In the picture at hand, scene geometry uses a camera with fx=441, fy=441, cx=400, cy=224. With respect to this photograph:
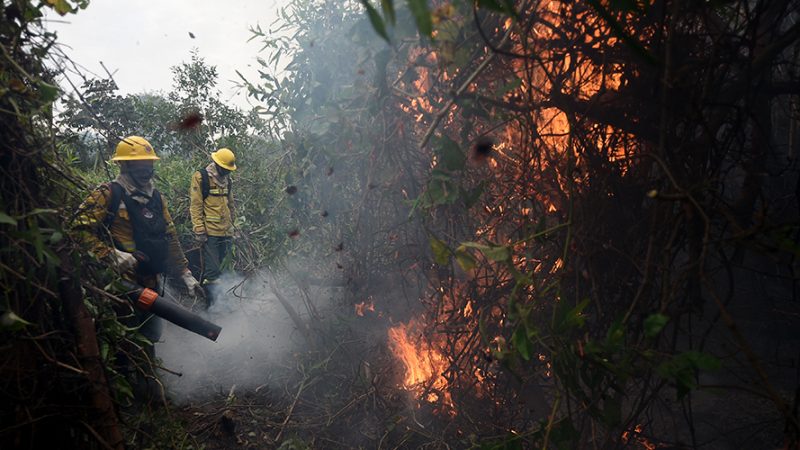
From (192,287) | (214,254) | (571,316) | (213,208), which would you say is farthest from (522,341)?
(214,254)

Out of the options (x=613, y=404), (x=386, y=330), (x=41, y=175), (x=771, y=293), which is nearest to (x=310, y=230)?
(x=386, y=330)

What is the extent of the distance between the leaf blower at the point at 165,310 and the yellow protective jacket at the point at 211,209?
4036mm

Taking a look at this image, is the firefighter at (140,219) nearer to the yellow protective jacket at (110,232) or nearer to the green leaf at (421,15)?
the yellow protective jacket at (110,232)

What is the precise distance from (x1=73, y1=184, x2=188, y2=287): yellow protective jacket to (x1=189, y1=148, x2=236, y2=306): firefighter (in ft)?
4.91

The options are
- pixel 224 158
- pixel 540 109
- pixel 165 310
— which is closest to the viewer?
pixel 540 109

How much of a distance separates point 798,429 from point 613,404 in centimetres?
58

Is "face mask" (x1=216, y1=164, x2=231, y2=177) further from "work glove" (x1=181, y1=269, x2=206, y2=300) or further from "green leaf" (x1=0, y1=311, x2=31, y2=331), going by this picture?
"green leaf" (x1=0, y1=311, x2=31, y2=331)

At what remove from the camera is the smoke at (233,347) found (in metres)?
4.72

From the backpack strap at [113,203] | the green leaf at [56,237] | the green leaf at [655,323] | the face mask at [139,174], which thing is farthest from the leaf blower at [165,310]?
the green leaf at [655,323]

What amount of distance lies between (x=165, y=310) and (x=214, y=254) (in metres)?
4.55

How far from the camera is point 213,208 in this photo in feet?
21.8

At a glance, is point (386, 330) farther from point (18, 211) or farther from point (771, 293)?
point (771, 293)

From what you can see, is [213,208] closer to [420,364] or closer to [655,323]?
[420,364]

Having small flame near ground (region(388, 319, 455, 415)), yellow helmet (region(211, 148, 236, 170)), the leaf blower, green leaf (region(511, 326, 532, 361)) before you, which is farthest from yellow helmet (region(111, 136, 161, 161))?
green leaf (region(511, 326, 532, 361))
